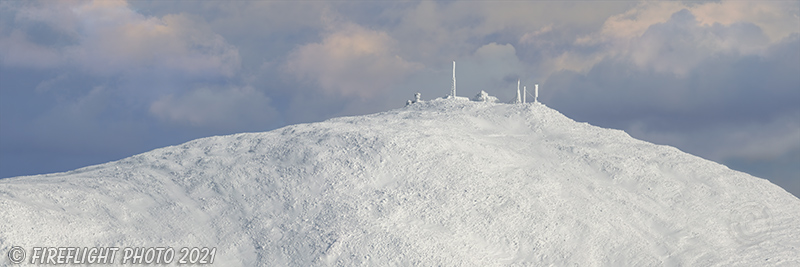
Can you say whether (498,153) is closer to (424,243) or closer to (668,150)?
(424,243)

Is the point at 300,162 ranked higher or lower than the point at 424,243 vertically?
higher

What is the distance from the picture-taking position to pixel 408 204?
45.2 m

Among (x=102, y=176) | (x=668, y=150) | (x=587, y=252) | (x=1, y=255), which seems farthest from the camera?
(x=668, y=150)

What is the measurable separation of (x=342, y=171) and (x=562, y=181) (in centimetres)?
1548

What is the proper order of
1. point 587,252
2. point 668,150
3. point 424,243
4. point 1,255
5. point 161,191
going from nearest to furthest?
point 1,255 → point 424,243 → point 587,252 → point 161,191 → point 668,150

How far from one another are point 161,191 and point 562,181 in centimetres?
2719

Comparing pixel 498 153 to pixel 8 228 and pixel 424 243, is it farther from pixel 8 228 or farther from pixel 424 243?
pixel 8 228

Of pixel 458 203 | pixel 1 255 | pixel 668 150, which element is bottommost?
pixel 1 255

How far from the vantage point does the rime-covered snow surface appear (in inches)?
1677

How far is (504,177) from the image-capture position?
4962 centimetres

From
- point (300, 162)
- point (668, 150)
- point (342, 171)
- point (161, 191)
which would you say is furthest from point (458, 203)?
point (668, 150)

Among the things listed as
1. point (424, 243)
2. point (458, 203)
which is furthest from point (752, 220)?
point (424, 243)

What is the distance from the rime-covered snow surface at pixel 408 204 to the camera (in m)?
42.6

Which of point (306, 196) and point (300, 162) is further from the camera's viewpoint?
point (300, 162)
